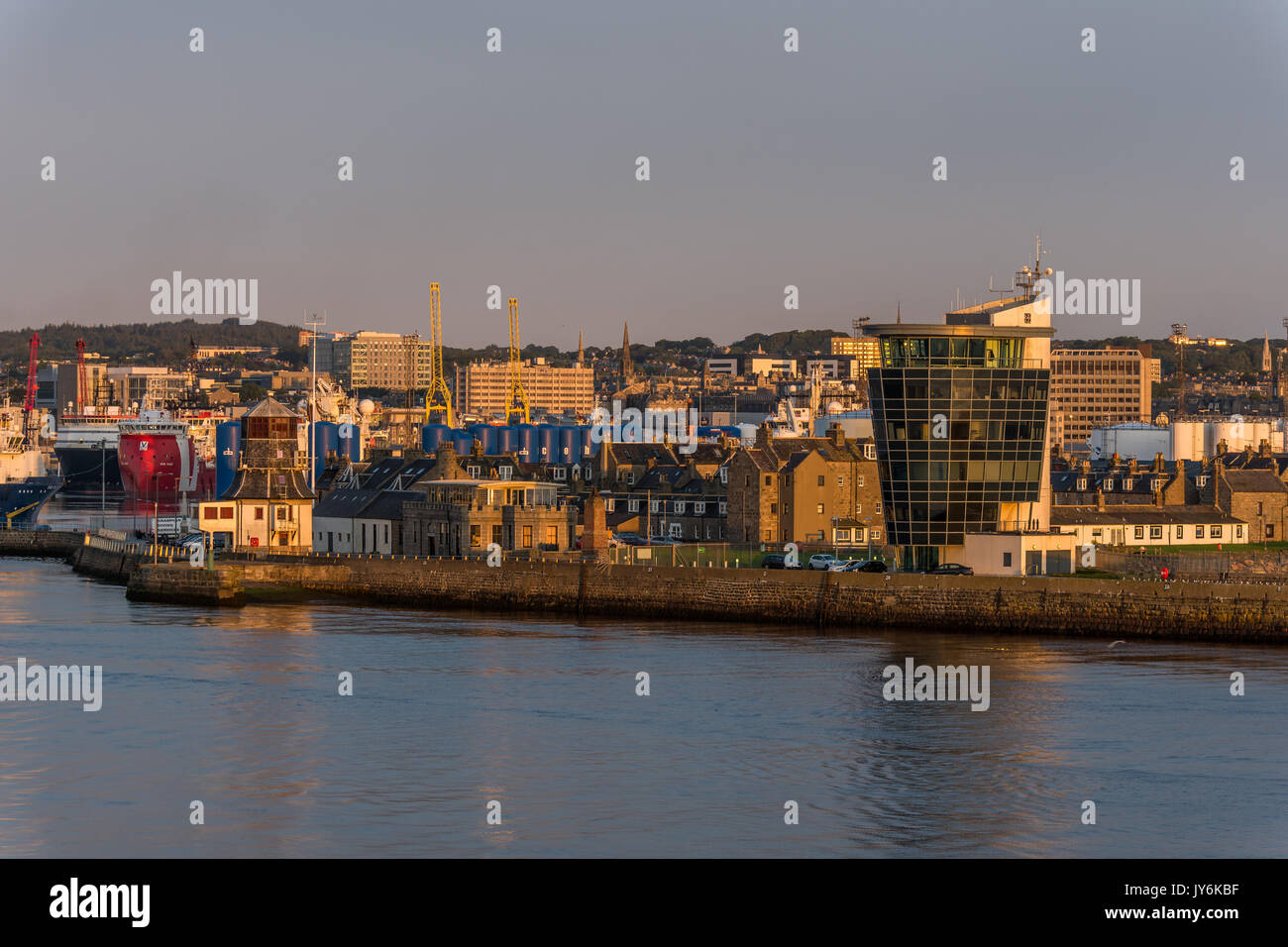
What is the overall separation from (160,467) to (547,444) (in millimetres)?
37653

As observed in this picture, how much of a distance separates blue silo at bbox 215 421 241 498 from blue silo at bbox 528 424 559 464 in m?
35.8

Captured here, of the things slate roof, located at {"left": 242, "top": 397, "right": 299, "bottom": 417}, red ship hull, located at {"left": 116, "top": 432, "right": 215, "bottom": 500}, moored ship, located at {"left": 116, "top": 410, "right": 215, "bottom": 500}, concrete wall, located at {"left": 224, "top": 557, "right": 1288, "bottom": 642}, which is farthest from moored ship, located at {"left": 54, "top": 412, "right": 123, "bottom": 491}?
concrete wall, located at {"left": 224, "top": 557, "right": 1288, "bottom": 642}

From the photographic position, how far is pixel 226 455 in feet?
488

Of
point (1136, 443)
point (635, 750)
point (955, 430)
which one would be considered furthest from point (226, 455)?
point (635, 750)

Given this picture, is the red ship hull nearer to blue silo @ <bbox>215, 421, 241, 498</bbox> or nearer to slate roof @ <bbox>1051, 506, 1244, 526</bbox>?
blue silo @ <bbox>215, 421, 241, 498</bbox>

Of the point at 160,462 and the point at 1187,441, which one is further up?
the point at 1187,441

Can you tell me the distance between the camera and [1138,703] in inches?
1804

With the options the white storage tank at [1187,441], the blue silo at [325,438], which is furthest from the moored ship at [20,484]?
the white storage tank at [1187,441]

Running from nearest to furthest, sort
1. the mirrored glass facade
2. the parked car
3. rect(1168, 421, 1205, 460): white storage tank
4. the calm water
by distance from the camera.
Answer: the calm water → the mirrored glass facade → the parked car → rect(1168, 421, 1205, 460): white storage tank

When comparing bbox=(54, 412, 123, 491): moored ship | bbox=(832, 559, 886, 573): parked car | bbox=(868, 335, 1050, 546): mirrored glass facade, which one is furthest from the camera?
bbox=(54, 412, 123, 491): moored ship

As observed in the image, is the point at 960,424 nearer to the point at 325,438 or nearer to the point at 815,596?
the point at 815,596

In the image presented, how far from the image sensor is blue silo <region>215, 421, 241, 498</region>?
469ft
